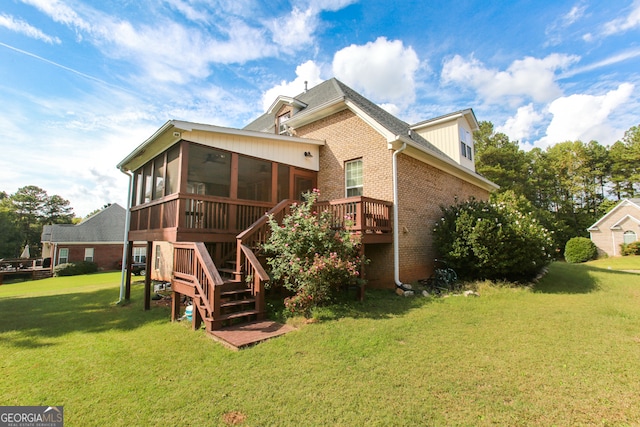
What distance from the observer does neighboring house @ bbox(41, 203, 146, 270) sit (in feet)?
86.6

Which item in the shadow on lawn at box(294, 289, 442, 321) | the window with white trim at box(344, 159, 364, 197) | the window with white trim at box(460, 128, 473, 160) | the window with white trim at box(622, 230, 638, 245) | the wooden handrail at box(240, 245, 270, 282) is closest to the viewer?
the wooden handrail at box(240, 245, 270, 282)

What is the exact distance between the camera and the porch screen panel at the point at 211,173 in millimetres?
8398

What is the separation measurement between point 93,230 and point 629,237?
5166 cm

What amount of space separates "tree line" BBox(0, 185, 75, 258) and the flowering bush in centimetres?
4885

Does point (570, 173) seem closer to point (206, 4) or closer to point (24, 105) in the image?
point (206, 4)

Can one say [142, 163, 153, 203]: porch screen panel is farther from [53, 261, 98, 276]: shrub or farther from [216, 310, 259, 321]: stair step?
[53, 261, 98, 276]: shrub

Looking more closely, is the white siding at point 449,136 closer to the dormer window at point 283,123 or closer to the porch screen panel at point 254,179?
the dormer window at point 283,123

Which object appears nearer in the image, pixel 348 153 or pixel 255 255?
pixel 255 255

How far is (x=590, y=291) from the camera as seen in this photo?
29.3ft

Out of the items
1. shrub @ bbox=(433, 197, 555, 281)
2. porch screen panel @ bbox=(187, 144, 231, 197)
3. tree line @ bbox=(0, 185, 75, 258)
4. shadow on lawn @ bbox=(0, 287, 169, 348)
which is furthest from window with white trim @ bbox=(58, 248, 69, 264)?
shrub @ bbox=(433, 197, 555, 281)

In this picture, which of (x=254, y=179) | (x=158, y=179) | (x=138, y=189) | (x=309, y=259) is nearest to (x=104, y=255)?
(x=138, y=189)

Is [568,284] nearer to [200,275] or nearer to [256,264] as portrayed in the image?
[256,264]

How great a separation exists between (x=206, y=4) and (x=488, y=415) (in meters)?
10.8

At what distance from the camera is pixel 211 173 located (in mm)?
8734
